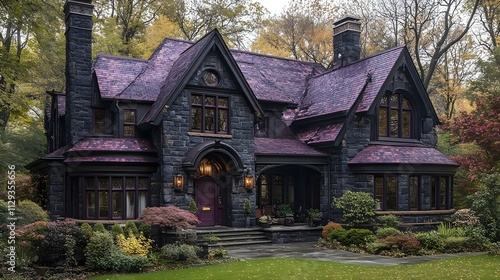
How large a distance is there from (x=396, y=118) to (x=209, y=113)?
9547 millimetres

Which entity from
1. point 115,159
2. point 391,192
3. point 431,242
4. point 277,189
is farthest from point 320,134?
point 115,159

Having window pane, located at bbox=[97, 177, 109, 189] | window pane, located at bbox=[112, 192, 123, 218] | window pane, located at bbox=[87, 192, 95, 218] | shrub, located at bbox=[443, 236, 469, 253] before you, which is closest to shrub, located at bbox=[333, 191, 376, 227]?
shrub, located at bbox=[443, 236, 469, 253]

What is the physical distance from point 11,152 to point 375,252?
20.2 meters

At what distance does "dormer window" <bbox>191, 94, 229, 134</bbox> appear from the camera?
22.3 meters

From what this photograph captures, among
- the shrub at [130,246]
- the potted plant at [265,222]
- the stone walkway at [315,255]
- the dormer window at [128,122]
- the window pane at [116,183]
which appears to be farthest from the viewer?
the potted plant at [265,222]

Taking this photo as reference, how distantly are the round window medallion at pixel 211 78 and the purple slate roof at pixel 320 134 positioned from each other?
6066 millimetres

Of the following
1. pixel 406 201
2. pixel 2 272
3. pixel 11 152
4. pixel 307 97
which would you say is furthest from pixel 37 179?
pixel 406 201

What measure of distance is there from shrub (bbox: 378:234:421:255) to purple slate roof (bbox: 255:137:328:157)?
21.5 feet

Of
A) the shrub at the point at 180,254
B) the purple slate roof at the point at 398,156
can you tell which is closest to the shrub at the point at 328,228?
the purple slate roof at the point at 398,156

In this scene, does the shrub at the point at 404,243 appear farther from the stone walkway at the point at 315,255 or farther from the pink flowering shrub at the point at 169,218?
the pink flowering shrub at the point at 169,218

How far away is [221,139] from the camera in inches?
890

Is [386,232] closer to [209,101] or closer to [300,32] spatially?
[209,101]

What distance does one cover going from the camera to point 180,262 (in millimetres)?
16703

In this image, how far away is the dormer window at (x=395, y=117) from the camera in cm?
2527
